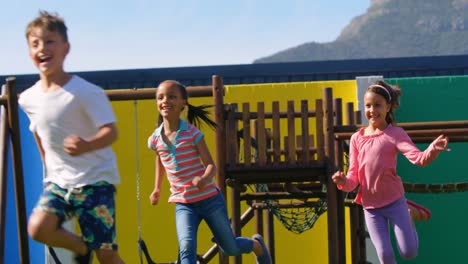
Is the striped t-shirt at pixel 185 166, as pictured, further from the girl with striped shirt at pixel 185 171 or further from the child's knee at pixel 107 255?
the child's knee at pixel 107 255

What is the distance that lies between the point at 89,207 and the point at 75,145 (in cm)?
45

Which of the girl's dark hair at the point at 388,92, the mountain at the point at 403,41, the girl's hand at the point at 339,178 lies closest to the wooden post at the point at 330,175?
the girl's dark hair at the point at 388,92

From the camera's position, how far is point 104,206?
243 inches

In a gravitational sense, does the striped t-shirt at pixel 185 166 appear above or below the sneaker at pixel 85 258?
above

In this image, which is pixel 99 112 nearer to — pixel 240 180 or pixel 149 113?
pixel 240 180

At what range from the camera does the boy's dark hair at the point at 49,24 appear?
613 cm

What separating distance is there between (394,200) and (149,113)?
4152mm

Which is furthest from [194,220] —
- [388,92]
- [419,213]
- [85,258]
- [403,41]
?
[403,41]

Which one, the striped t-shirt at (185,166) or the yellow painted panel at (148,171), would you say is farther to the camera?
the yellow painted panel at (148,171)

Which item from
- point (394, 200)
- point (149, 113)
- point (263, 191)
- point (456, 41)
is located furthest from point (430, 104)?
point (456, 41)

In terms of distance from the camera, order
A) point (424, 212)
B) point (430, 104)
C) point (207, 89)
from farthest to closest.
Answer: point (430, 104) → point (207, 89) → point (424, 212)

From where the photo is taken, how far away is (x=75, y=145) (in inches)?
230

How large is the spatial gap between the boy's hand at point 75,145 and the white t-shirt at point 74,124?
0.22 metres

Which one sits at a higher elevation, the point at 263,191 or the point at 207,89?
the point at 207,89
